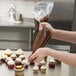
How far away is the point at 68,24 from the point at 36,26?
16.3 inches

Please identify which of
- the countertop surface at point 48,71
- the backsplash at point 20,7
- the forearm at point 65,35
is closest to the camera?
the countertop surface at point 48,71

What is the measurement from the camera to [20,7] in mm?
3312

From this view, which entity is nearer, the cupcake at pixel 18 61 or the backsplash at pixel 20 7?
the cupcake at pixel 18 61

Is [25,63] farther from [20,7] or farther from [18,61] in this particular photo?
[20,7]

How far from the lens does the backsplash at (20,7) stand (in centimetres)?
329

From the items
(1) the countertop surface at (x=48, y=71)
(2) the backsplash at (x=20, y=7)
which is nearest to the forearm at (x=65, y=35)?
(1) the countertop surface at (x=48, y=71)

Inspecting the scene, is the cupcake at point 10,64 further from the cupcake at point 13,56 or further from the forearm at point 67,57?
the forearm at point 67,57

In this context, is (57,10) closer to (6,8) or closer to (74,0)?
(74,0)

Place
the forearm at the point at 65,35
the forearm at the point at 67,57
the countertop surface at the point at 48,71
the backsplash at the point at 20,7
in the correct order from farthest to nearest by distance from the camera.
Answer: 1. the backsplash at the point at 20,7
2. the forearm at the point at 65,35
3. the countertop surface at the point at 48,71
4. the forearm at the point at 67,57

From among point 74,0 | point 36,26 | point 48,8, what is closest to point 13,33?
point 36,26

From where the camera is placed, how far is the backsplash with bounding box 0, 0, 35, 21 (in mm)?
3295

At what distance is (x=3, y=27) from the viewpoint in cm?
287

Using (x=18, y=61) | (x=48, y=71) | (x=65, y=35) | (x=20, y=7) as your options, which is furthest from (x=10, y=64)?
(x=20, y=7)

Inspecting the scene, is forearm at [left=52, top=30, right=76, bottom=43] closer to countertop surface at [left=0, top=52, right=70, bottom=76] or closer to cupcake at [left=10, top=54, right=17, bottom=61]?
countertop surface at [left=0, top=52, right=70, bottom=76]
